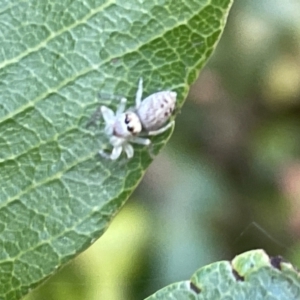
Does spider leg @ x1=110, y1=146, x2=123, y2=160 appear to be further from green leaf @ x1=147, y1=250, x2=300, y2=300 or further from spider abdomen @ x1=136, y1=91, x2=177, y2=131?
green leaf @ x1=147, y1=250, x2=300, y2=300

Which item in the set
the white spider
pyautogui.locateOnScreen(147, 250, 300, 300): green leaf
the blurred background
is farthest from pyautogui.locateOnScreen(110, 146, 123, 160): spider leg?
the blurred background

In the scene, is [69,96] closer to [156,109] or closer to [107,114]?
[107,114]

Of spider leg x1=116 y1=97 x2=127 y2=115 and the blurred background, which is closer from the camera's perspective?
spider leg x1=116 y1=97 x2=127 y2=115

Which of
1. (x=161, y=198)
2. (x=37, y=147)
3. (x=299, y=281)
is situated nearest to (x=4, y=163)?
(x=37, y=147)

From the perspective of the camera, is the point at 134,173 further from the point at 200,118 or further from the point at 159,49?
the point at 200,118

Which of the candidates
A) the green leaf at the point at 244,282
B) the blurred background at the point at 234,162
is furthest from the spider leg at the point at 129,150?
the blurred background at the point at 234,162

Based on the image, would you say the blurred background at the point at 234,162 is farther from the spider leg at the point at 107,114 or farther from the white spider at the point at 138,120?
the spider leg at the point at 107,114
